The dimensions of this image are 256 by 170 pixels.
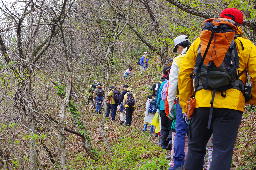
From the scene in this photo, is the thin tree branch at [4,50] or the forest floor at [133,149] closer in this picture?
the forest floor at [133,149]

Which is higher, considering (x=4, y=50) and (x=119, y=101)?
(x=4, y=50)

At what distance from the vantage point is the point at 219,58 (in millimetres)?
3578

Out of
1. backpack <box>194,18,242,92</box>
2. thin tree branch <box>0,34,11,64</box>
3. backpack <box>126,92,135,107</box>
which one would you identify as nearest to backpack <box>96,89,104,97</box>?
backpack <box>126,92,135,107</box>

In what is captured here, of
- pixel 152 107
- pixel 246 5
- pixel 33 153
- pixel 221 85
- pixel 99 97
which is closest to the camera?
pixel 221 85

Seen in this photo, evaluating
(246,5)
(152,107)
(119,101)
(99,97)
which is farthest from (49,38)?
(99,97)

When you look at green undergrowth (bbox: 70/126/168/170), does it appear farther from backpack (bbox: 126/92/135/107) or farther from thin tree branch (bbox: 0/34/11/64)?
thin tree branch (bbox: 0/34/11/64)

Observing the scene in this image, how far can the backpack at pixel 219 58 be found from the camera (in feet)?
11.6

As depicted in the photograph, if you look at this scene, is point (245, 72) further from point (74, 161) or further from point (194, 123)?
point (74, 161)

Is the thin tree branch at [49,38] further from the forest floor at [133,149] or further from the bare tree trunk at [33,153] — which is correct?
the forest floor at [133,149]

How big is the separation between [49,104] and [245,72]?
6.82m

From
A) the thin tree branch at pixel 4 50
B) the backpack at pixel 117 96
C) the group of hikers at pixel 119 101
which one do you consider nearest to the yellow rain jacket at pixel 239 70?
the thin tree branch at pixel 4 50

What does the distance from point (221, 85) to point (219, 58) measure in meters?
0.29

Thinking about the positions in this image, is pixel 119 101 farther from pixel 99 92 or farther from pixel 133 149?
pixel 133 149

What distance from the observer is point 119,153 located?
1013 centimetres
